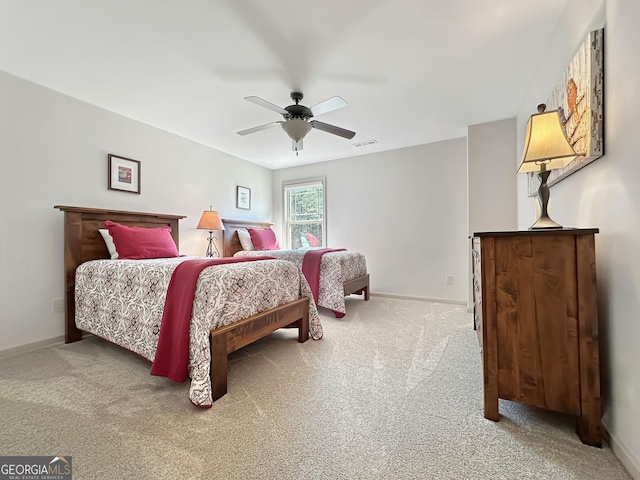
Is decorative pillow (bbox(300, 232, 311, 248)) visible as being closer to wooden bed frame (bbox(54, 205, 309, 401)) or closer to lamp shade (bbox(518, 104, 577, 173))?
wooden bed frame (bbox(54, 205, 309, 401))

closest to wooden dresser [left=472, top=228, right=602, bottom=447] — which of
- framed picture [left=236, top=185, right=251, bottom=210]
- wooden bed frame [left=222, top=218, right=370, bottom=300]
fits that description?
wooden bed frame [left=222, top=218, right=370, bottom=300]

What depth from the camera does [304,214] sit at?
5.28m

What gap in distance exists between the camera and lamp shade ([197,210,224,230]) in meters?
3.75

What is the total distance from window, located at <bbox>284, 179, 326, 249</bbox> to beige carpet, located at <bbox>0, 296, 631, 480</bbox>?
9.67ft

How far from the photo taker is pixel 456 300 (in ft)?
12.5

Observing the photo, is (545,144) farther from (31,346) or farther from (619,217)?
(31,346)

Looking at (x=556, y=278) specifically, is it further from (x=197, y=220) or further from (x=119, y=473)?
(x=197, y=220)

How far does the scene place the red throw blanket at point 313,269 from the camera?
3259mm

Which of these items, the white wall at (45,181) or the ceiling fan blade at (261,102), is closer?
the ceiling fan blade at (261,102)

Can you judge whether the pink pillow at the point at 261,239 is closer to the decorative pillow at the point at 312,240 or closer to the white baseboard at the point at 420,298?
the decorative pillow at the point at 312,240

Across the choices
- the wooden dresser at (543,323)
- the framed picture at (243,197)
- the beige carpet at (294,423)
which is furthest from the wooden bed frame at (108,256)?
the framed picture at (243,197)

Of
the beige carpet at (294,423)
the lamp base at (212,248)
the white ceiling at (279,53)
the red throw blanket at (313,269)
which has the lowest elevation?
the beige carpet at (294,423)

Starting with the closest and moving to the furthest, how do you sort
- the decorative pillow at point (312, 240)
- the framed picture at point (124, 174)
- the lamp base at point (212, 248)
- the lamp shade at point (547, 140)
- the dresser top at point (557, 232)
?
the dresser top at point (557, 232) → the lamp shade at point (547, 140) → the framed picture at point (124, 174) → the lamp base at point (212, 248) → the decorative pillow at point (312, 240)

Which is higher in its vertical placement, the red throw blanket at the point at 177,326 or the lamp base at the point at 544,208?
the lamp base at the point at 544,208
